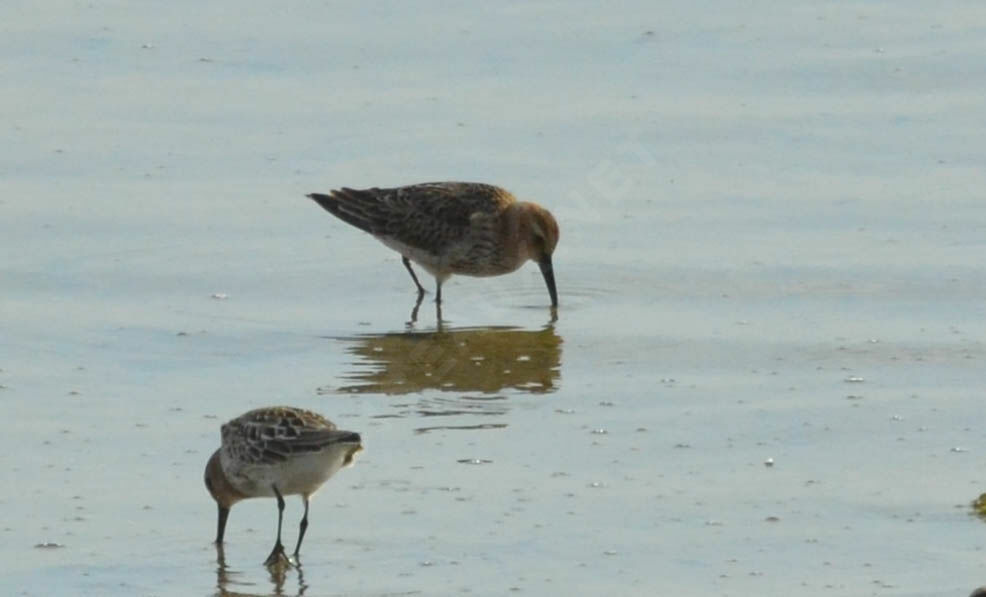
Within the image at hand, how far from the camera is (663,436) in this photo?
9516 millimetres

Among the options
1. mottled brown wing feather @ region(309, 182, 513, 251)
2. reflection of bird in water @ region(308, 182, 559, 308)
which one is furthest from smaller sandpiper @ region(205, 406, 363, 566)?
mottled brown wing feather @ region(309, 182, 513, 251)

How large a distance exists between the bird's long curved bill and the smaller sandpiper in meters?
3.62

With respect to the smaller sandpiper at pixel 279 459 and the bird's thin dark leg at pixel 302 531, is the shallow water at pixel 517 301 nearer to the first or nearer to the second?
the bird's thin dark leg at pixel 302 531

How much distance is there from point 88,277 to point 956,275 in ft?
15.1

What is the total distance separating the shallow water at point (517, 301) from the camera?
8.27 m

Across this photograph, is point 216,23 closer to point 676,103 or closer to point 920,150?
point 676,103

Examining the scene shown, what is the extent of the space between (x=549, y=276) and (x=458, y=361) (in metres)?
1.28

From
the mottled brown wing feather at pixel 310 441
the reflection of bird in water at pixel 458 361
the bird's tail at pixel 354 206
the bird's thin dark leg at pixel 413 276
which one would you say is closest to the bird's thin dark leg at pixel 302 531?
the mottled brown wing feather at pixel 310 441

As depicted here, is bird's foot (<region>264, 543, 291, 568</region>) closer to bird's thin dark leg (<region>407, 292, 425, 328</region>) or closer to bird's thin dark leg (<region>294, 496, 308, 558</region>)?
bird's thin dark leg (<region>294, 496, 308, 558</region>)

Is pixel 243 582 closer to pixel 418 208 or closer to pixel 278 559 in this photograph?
pixel 278 559

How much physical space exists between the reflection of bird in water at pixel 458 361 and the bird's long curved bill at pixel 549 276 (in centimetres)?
37

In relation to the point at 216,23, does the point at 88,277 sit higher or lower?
lower

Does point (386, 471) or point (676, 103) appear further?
point (676, 103)

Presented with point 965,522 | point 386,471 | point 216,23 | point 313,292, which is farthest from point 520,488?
point 216,23
